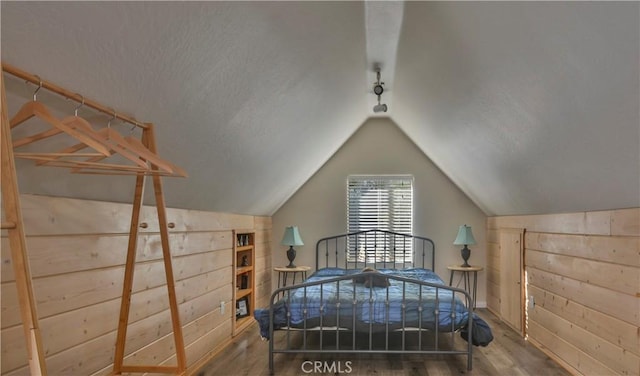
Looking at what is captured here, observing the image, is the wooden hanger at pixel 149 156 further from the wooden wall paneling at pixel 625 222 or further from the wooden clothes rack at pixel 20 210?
the wooden wall paneling at pixel 625 222

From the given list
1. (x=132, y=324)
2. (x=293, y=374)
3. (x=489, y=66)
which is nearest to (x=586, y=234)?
(x=489, y=66)

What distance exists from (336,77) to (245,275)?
2790mm

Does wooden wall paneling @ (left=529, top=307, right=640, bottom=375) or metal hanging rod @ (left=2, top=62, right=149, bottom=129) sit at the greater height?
metal hanging rod @ (left=2, top=62, right=149, bottom=129)

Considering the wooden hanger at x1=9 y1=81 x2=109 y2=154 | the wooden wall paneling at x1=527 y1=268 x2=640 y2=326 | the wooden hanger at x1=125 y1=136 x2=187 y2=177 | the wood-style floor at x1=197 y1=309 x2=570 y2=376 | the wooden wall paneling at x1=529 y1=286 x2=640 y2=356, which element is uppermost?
the wooden hanger at x1=9 y1=81 x2=109 y2=154

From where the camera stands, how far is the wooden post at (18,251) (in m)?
1.09

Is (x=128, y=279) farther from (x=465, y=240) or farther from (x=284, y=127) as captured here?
(x=465, y=240)

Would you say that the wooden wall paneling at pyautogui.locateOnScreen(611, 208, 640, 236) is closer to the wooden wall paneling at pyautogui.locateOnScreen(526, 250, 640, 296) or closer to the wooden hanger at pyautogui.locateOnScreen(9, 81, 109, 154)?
the wooden wall paneling at pyautogui.locateOnScreen(526, 250, 640, 296)

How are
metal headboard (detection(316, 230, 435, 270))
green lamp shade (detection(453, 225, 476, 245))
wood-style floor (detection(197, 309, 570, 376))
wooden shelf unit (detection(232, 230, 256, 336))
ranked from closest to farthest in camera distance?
1. wood-style floor (detection(197, 309, 570, 376))
2. wooden shelf unit (detection(232, 230, 256, 336))
3. green lamp shade (detection(453, 225, 476, 245))
4. metal headboard (detection(316, 230, 435, 270))

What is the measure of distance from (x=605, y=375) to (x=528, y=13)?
2.39 metres

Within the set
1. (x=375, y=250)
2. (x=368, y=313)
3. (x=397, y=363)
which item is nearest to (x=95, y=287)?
(x=368, y=313)

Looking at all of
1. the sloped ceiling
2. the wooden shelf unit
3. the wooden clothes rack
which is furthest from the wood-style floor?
the wooden clothes rack

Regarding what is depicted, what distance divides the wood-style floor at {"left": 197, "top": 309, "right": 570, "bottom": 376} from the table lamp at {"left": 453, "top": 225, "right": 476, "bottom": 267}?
5.64 ft

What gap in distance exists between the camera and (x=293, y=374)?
11.1ft

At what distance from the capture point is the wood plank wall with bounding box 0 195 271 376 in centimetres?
178
